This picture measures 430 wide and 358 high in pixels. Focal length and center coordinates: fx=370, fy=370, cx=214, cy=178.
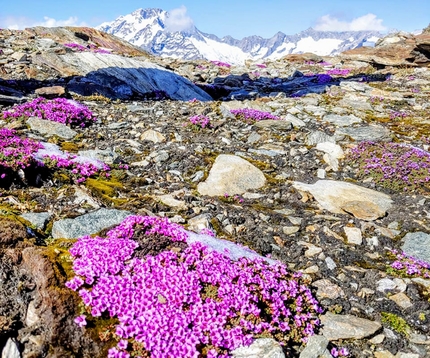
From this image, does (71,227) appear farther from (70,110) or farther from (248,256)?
(70,110)

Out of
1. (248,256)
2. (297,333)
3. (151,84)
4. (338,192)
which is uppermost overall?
(151,84)

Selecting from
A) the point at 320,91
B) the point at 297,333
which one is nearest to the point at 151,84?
the point at 320,91

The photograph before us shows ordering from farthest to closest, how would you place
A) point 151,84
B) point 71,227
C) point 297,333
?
point 151,84
point 71,227
point 297,333

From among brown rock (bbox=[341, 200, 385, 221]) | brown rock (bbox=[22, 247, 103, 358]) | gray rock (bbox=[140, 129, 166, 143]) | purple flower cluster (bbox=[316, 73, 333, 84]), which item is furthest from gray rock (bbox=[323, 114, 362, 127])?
purple flower cluster (bbox=[316, 73, 333, 84])

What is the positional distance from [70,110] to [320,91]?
59.5 ft

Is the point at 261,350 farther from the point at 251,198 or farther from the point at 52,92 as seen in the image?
the point at 52,92

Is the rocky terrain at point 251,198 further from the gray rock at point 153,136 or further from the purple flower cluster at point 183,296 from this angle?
the purple flower cluster at point 183,296

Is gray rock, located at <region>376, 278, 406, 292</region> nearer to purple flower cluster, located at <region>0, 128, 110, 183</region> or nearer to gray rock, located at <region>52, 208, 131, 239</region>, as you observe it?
gray rock, located at <region>52, 208, 131, 239</region>

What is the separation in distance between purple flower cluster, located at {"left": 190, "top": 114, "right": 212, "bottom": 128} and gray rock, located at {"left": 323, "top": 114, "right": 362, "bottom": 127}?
5854 mm

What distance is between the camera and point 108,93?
22.3m

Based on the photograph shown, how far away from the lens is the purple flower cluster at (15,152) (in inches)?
359

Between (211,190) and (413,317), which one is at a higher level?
(211,190)

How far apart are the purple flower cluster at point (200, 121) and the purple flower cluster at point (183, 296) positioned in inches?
388

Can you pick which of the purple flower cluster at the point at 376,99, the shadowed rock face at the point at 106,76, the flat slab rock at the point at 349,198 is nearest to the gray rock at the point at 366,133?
the flat slab rock at the point at 349,198
